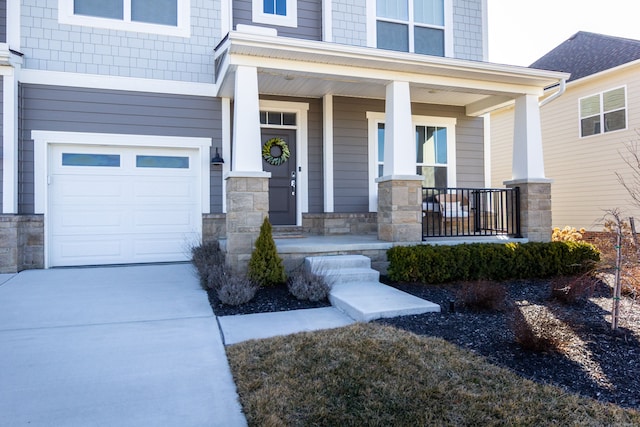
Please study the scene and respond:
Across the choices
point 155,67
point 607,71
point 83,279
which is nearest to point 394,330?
point 83,279

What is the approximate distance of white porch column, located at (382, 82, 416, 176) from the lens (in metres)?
6.36

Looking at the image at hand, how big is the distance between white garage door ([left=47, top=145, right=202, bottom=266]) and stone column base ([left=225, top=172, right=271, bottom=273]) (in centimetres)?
223

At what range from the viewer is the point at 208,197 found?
7.47 meters

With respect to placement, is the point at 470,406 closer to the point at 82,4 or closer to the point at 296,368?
the point at 296,368

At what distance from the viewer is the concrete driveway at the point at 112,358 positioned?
245 centimetres

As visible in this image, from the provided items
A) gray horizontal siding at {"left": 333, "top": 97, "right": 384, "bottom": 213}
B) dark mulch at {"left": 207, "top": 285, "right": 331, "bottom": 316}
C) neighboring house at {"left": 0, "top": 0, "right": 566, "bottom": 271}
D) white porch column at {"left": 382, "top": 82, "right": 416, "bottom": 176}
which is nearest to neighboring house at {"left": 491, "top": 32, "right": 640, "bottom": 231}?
neighboring house at {"left": 0, "top": 0, "right": 566, "bottom": 271}

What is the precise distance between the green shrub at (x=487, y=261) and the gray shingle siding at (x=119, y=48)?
4.74 meters

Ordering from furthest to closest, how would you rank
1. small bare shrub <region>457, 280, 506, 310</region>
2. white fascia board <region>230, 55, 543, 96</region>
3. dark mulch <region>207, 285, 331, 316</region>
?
1. white fascia board <region>230, 55, 543, 96</region>
2. dark mulch <region>207, 285, 331, 316</region>
3. small bare shrub <region>457, 280, 506, 310</region>

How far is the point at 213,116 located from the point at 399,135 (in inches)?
132

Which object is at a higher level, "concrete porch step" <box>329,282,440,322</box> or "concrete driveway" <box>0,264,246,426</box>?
"concrete porch step" <box>329,282,440,322</box>

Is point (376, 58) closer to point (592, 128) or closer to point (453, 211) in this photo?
point (453, 211)

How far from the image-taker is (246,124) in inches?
220

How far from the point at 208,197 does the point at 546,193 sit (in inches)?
229

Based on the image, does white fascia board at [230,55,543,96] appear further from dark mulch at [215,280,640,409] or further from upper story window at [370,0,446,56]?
dark mulch at [215,280,640,409]
